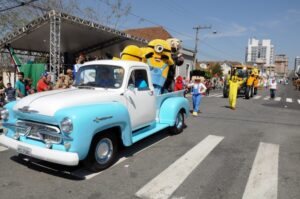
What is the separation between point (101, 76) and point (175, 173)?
2479 millimetres

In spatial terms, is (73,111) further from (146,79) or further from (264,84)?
(264,84)

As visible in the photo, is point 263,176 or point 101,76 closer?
point 263,176

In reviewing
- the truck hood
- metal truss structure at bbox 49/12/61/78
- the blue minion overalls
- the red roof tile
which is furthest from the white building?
the truck hood

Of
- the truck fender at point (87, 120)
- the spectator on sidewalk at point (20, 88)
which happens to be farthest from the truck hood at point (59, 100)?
the spectator on sidewalk at point (20, 88)

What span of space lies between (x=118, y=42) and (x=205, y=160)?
51.7 ft

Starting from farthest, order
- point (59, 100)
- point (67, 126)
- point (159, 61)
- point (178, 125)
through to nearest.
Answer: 1. point (159, 61)
2. point (178, 125)
3. point (59, 100)
4. point (67, 126)

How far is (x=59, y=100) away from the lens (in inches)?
177

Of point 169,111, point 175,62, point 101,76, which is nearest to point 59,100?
point 101,76

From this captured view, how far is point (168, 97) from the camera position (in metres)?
7.56

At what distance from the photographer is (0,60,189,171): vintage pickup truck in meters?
4.14

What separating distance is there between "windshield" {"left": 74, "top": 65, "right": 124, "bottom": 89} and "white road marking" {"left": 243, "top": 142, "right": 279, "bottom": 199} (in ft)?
9.97

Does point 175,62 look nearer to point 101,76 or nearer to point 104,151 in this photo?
point 101,76

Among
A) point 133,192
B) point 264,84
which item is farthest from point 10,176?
point 264,84

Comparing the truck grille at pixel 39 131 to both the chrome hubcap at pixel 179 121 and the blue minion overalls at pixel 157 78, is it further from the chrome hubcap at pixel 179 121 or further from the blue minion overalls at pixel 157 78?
the blue minion overalls at pixel 157 78
